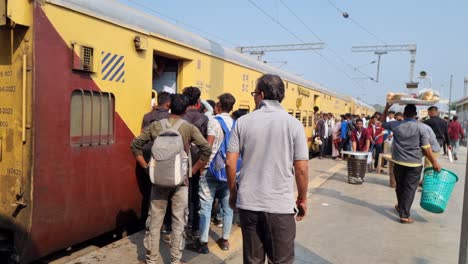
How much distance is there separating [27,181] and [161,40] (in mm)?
2291

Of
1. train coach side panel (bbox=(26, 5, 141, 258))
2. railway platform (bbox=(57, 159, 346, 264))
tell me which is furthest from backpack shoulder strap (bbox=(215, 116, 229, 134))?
railway platform (bbox=(57, 159, 346, 264))

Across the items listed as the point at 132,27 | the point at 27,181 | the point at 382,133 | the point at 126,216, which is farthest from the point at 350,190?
the point at 27,181

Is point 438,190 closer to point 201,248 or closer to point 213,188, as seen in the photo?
point 213,188

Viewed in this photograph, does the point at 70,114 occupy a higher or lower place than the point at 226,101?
lower

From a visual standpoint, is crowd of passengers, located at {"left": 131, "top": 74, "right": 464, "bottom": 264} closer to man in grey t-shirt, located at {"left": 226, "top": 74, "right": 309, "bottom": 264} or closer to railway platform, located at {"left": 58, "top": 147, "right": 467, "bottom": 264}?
man in grey t-shirt, located at {"left": 226, "top": 74, "right": 309, "bottom": 264}

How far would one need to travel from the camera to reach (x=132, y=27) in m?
4.15

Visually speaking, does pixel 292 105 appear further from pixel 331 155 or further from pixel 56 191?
pixel 56 191

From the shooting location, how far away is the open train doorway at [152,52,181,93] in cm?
535

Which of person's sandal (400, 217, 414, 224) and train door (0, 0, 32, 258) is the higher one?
train door (0, 0, 32, 258)

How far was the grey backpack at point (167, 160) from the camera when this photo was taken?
10.9ft

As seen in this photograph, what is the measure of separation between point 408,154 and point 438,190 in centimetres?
70

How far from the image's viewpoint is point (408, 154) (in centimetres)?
568

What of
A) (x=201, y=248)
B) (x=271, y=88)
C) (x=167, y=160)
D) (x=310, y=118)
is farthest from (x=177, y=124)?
(x=310, y=118)

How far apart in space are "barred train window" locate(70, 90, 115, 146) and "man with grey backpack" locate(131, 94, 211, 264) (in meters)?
0.44
